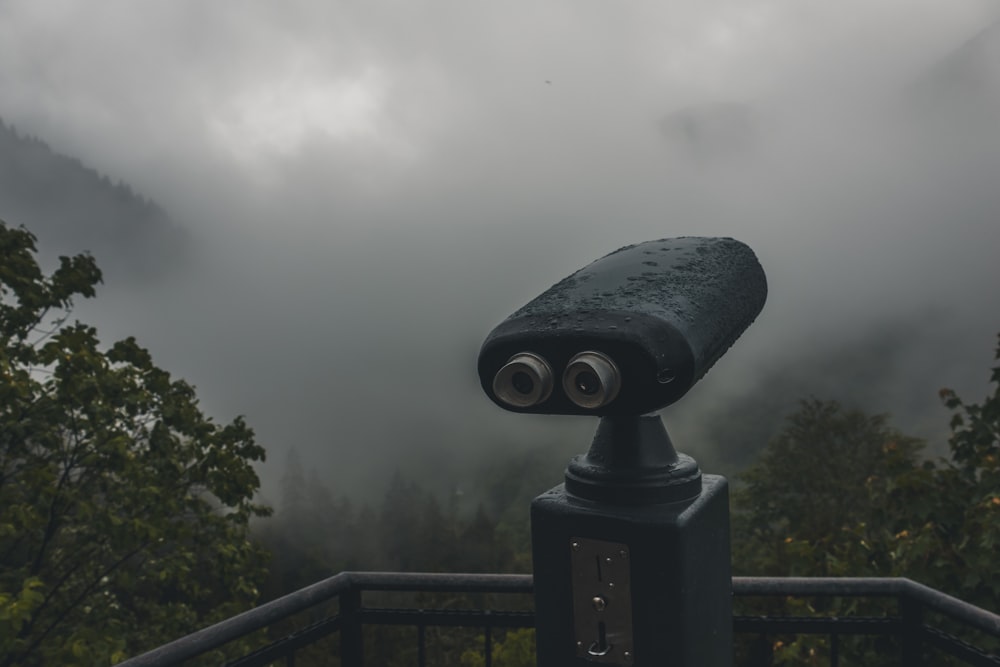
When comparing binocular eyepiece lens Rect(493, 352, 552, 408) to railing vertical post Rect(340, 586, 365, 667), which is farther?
railing vertical post Rect(340, 586, 365, 667)

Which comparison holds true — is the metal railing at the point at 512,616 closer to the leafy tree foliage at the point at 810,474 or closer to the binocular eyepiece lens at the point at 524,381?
the binocular eyepiece lens at the point at 524,381

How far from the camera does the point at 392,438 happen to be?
583 feet

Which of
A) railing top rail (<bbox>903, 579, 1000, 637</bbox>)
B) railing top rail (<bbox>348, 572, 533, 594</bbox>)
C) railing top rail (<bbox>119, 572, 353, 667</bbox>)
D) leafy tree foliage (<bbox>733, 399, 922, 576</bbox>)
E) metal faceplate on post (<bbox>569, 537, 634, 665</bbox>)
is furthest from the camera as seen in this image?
leafy tree foliage (<bbox>733, 399, 922, 576</bbox>)

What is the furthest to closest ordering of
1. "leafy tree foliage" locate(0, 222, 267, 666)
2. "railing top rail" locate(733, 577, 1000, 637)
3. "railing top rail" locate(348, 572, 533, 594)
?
"leafy tree foliage" locate(0, 222, 267, 666), "railing top rail" locate(348, 572, 533, 594), "railing top rail" locate(733, 577, 1000, 637)

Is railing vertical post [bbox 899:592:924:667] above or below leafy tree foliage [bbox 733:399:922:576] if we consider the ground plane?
above

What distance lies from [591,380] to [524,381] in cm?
15

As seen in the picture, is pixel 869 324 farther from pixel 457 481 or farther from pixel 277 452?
pixel 277 452

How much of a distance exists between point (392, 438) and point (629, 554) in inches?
7085

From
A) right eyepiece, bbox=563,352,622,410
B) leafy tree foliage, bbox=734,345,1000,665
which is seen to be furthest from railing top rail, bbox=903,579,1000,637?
leafy tree foliage, bbox=734,345,1000,665

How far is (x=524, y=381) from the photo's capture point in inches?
59.5

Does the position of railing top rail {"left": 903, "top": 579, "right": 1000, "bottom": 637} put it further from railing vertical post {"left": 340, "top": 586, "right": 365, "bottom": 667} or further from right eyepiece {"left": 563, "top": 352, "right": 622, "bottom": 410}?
railing vertical post {"left": 340, "top": 586, "right": 365, "bottom": 667}

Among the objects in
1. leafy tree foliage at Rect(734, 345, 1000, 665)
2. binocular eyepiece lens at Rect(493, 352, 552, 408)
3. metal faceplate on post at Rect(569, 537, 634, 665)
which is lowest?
leafy tree foliage at Rect(734, 345, 1000, 665)

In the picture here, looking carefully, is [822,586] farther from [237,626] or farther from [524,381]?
[237,626]

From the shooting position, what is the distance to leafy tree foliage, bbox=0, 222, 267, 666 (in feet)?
26.0
